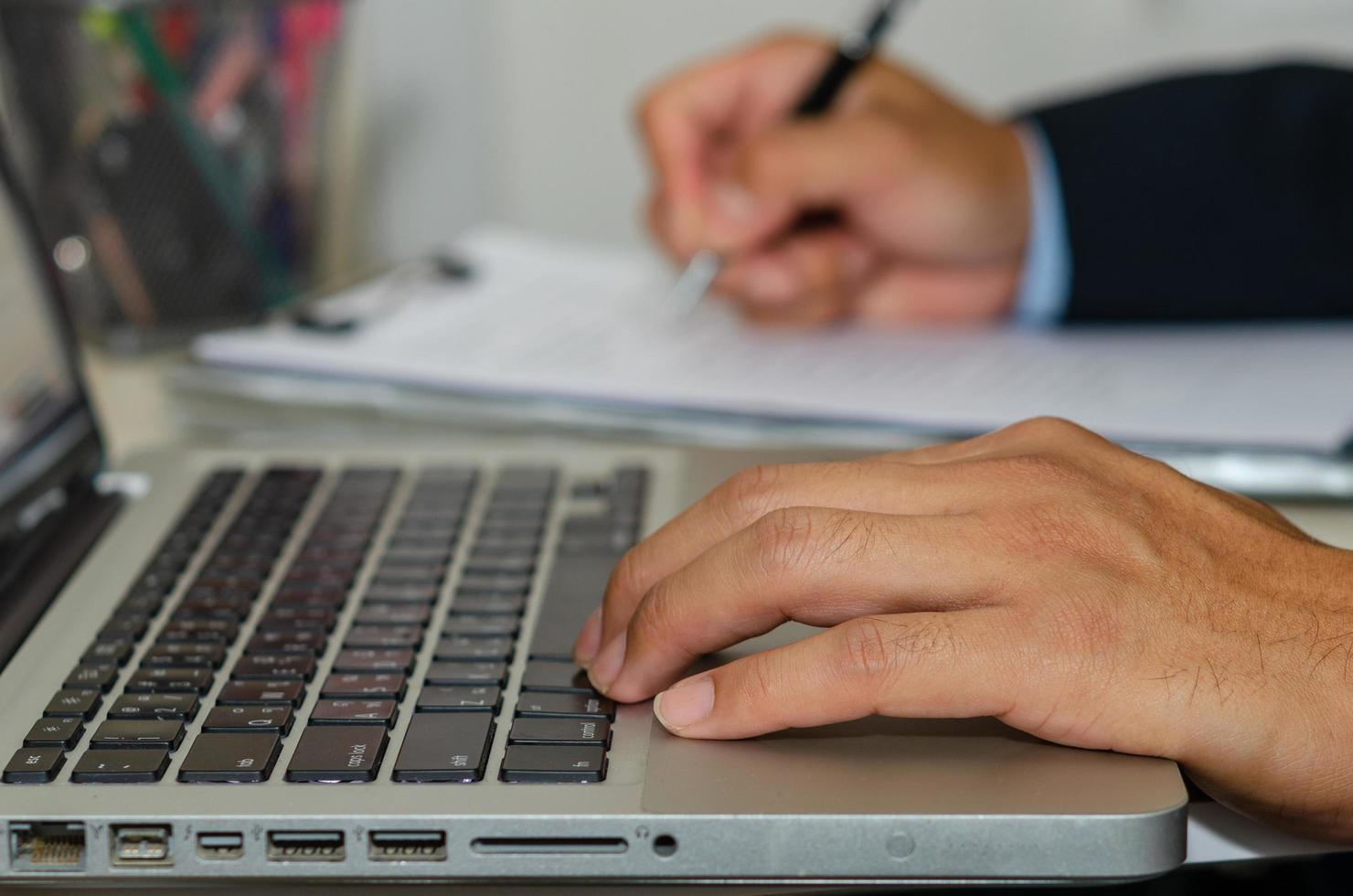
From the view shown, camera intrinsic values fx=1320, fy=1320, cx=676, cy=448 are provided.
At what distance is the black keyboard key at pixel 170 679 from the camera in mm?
408

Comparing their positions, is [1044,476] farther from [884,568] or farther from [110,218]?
[110,218]

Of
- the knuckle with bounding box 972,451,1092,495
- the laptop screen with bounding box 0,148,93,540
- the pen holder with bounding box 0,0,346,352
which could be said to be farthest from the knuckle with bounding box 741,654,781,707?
the pen holder with bounding box 0,0,346,352

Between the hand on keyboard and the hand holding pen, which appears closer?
the hand on keyboard

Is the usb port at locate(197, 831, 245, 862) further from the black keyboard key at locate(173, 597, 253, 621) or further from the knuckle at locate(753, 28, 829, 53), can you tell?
the knuckle at locate(753, 28, 829, 53)

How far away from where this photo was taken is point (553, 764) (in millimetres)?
359

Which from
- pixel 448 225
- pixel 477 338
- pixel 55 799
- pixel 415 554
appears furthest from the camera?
pixel 448 225

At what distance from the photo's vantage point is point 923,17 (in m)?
1.26

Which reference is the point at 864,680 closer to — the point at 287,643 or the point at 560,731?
the point at 560,731

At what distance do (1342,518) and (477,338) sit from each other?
0.45 meters

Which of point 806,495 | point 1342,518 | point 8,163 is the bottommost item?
point 1342,518

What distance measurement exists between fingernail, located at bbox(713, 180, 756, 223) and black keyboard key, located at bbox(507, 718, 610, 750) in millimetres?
522

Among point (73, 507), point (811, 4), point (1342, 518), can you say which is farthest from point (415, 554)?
point (811, 4)

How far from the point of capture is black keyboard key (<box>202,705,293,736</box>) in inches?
15.0

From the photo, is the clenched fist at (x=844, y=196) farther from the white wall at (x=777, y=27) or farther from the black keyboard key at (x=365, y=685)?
the black keyboard key at (x=365, y=685)
